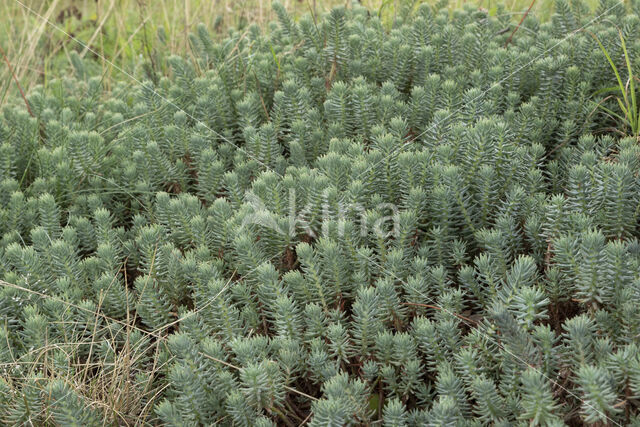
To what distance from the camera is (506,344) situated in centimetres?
195

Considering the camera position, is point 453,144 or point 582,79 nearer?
point 453,144

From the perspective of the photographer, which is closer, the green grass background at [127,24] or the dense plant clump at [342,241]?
the dense plant clump at [342,241]

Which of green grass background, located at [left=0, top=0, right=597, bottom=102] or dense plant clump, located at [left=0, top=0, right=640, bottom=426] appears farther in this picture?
green grass background, located at [left=0, top=0, right=597, bottom=102]

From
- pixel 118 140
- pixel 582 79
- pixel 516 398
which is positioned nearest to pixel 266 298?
pixel 516 398

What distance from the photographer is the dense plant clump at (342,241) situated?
6.50 ft

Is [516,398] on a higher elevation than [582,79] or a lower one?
lower

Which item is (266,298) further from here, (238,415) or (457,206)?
(457,206)

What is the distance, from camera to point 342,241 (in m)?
2.41

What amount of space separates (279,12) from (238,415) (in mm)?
2674

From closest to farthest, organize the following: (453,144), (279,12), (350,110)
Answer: (453,144), (350,110), (279,12)

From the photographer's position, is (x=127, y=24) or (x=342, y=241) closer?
(x=342, y=241)

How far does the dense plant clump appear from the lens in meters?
1.98

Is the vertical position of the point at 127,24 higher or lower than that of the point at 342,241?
lower

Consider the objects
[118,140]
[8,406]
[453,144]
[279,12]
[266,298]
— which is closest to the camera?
[8,406]
